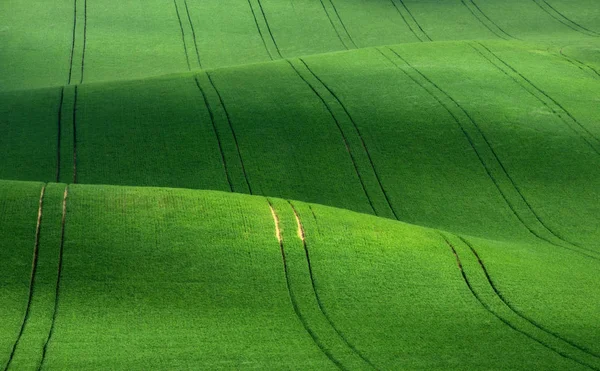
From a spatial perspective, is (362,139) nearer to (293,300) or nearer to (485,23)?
(293,300)

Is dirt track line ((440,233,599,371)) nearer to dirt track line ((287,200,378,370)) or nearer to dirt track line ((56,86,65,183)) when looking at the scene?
dirt track line ((287,200,378,370))

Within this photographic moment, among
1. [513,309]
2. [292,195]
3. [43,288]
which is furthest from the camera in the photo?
[292,195]

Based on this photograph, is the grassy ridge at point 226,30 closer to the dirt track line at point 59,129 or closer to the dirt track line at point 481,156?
the dirt track line at point 59,129

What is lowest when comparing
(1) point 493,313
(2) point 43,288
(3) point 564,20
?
(3) point 564,20

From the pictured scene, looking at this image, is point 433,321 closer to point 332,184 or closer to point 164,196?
point 164,196

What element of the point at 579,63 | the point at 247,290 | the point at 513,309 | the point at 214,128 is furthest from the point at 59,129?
the point at 579,63

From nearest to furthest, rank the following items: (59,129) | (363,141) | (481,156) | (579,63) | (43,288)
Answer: (43,288)
(481,156)
(363,141)
(59,129)
(579,63)

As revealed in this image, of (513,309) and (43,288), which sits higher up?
(513,309)

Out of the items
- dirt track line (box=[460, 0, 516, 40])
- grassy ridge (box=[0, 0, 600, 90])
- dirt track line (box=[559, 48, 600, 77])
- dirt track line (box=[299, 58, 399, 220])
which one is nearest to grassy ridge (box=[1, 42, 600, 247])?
dirt track line (box=[299, 58, 399, 220])
